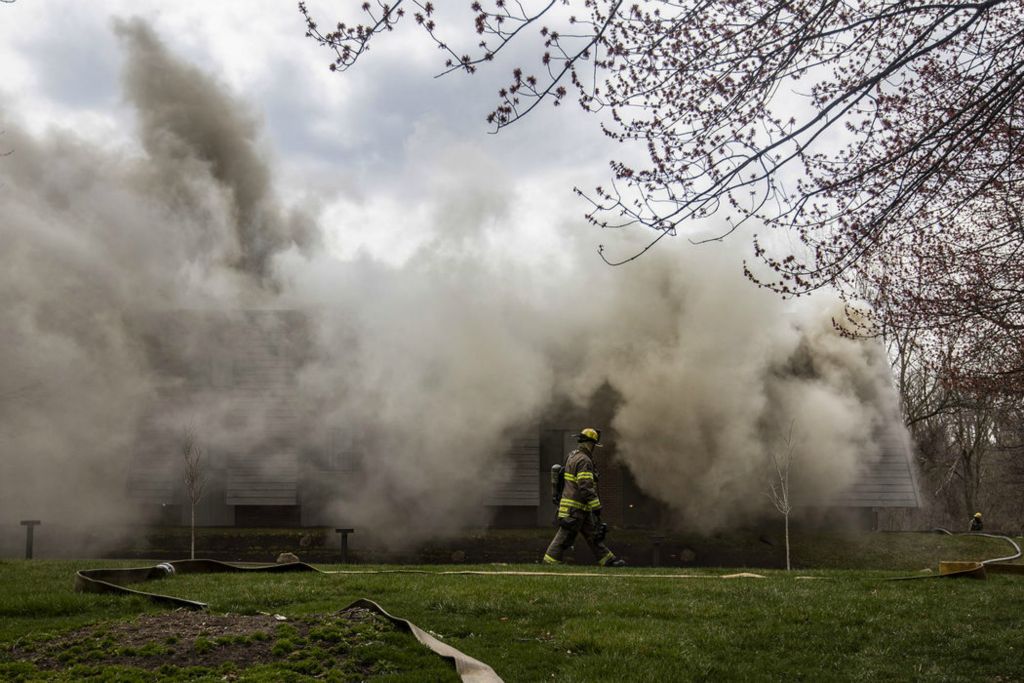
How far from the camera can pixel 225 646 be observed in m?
5.86

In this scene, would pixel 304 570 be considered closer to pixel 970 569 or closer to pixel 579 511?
pixel 579 511

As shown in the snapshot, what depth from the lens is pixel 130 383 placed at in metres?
22.8

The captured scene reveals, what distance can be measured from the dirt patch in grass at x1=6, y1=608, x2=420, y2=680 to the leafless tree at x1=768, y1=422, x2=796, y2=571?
1526 cm

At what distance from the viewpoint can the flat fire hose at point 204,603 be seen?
5.60m

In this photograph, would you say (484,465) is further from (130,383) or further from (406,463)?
(130,383)

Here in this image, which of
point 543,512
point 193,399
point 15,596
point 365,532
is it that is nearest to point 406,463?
point 365,532

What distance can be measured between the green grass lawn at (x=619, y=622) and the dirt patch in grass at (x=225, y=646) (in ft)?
0.17

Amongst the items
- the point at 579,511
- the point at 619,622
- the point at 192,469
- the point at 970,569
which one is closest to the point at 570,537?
the point at 579,511

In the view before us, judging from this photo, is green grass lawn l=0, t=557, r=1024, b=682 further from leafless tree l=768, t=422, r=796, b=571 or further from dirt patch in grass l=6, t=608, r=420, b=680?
leafless tree l=768, t=422, r=796, b=571

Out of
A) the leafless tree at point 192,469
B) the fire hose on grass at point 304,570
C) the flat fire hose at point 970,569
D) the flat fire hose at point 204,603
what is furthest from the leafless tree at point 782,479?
the leafless tree at point 192,469

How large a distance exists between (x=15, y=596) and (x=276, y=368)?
14.8m

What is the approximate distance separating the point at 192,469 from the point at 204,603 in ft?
45.0

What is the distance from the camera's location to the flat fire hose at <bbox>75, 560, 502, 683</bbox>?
5598mm

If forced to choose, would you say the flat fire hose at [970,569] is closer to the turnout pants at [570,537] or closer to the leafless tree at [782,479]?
the turnout pants at [570,537]
